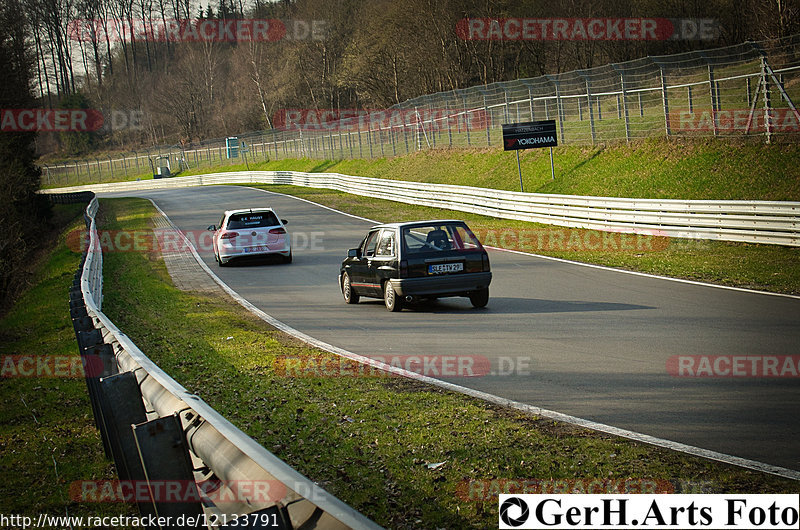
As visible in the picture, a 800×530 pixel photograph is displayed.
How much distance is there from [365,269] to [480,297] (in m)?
2.35

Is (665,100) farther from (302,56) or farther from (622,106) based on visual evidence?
(302,56)

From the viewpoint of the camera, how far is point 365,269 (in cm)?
1455

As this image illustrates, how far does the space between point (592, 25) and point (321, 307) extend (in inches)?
1702

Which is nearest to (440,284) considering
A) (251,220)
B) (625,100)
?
(251,220)

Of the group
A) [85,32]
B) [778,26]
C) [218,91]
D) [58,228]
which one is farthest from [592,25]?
[85,32]

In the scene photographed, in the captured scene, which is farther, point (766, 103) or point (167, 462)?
point (766, 103)

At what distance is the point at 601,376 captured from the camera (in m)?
8.08

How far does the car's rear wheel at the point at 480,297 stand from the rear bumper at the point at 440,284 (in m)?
0.26

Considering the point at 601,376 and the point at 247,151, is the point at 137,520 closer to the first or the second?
the point at 601,376

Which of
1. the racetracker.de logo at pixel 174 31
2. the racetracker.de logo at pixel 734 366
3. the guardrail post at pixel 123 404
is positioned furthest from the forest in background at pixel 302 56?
the guardrail post at pixel 123 404

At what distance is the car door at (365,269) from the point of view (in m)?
14.4

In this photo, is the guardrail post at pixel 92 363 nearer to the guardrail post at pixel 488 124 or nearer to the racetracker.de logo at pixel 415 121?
the guardrail post at pixel 488 124

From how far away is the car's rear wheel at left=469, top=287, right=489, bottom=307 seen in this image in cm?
1353

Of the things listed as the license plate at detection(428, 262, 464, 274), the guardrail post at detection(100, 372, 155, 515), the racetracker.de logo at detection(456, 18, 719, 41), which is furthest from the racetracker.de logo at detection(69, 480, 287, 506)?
the racetracker.de logo at detection(456, 18, 719, 41)
